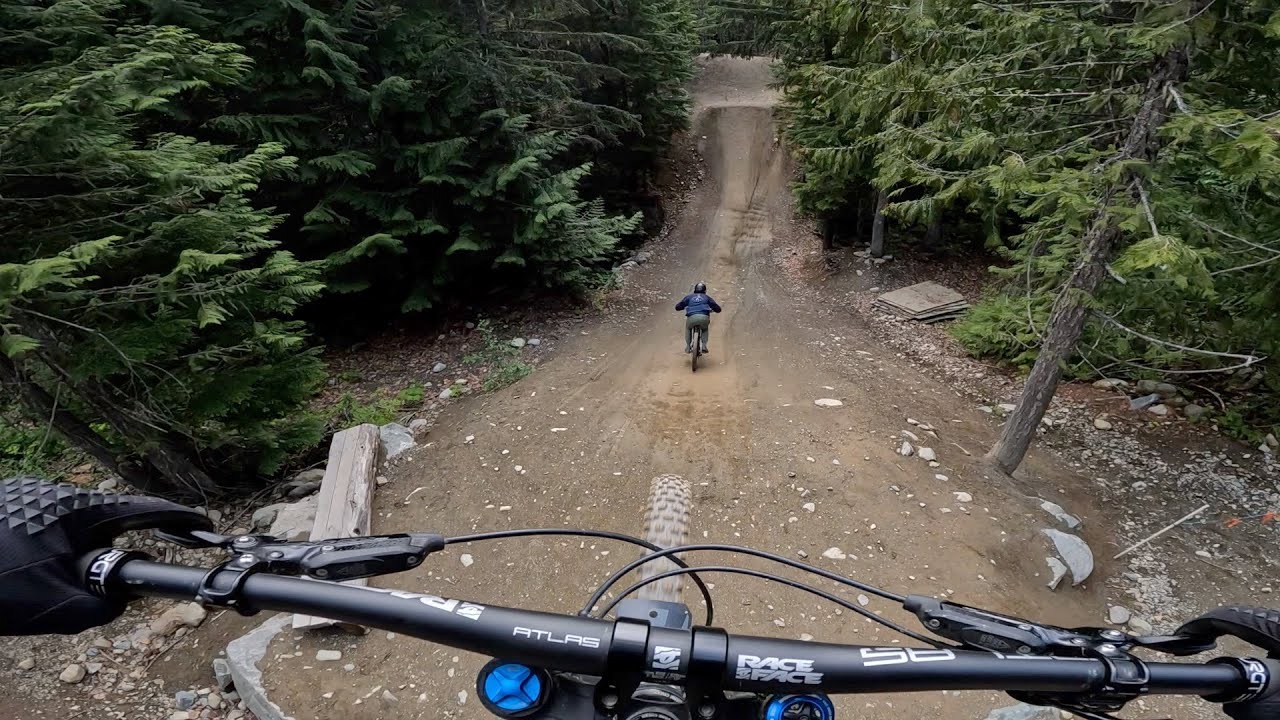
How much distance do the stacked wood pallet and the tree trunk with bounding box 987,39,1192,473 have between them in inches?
254

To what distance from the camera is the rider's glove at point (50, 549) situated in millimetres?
1458

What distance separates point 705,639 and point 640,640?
164 mm

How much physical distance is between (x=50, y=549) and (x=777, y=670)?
1.89 m

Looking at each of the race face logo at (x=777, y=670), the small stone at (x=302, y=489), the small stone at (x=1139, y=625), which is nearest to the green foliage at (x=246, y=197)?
the small stone at (x=302, y=489)

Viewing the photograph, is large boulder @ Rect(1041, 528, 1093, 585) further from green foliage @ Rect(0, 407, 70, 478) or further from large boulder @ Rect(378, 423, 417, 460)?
green foliage @ Rect(0, 407, 70, 478)

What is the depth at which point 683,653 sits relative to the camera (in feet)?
4.80

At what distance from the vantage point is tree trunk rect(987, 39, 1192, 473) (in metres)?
5.96

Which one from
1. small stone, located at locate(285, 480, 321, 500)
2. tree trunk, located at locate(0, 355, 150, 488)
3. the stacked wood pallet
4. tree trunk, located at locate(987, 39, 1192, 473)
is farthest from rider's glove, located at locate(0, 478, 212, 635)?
the stacked wood pallet

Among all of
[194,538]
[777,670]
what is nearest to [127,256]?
[194,538]

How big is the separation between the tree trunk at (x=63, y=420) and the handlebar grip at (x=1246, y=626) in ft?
28.0

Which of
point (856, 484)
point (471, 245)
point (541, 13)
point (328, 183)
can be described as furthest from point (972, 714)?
point (541, 13)

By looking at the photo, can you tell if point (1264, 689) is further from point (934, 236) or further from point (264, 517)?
point (934, 236)

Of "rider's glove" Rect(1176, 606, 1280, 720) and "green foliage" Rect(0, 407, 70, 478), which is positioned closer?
"rider's glove" Rect(1176, 606, 1280, 720)

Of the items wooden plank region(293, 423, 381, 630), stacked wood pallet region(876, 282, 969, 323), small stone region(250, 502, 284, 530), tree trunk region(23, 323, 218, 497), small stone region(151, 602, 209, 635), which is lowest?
stacked wood pallet region(876, 282, 969, 323)
